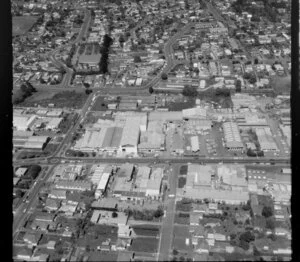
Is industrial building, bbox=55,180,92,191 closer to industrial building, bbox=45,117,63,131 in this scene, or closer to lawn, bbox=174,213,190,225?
lawn, bbox=174,213,190,225

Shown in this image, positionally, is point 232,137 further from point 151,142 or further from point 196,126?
point 151,142

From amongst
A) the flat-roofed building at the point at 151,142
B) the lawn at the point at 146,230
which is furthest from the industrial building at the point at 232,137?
the lawn at the point at 146,230

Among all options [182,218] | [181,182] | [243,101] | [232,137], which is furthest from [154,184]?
[243,101]

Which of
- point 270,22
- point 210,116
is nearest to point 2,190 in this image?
point 210,116

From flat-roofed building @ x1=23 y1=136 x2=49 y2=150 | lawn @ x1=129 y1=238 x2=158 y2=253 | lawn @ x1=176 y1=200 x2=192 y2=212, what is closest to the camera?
lawn @ x1=129 y1=238 x2=158 y2=253

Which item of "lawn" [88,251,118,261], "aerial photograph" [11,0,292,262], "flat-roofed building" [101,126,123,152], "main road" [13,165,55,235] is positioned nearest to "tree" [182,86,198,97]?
"aerial photograph" [11,0,292,262]

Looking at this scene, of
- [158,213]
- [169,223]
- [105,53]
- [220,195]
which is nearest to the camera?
[169,223]

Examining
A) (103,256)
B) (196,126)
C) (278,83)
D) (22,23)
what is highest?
(22,23)

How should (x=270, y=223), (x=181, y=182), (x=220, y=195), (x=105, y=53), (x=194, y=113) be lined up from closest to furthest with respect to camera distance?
(x=270, y=223), (x=220, y=195), (x=181, y=182), (x=194, y=113), (x=105, y=53)
